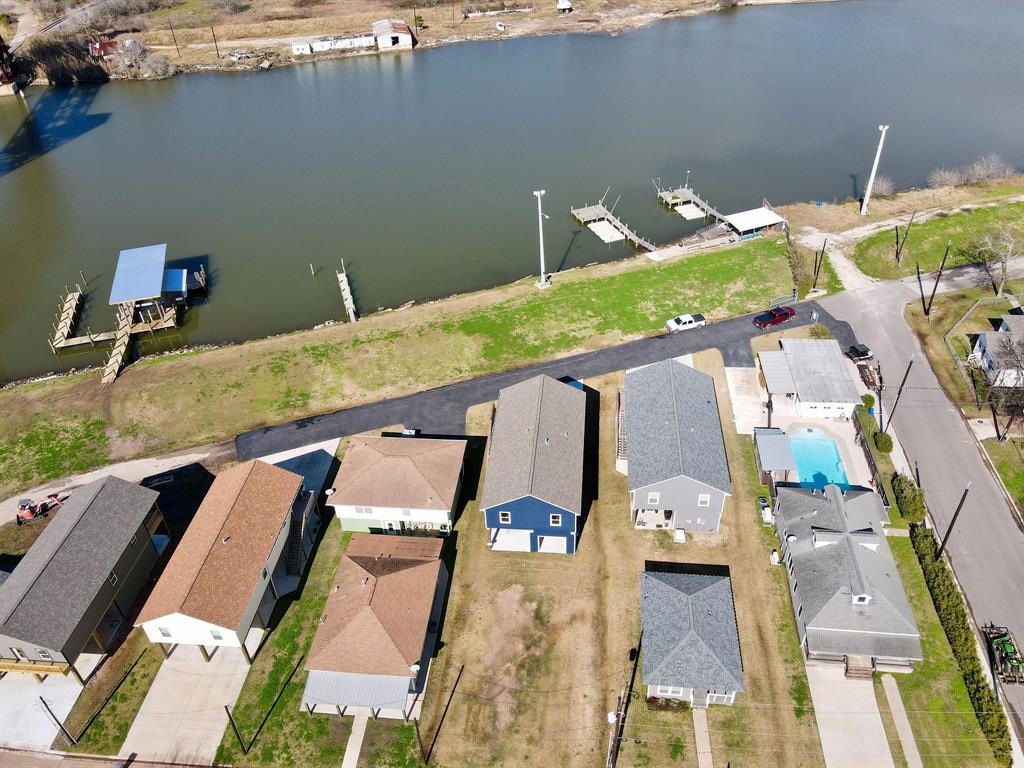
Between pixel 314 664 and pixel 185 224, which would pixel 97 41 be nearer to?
pixel 185 224

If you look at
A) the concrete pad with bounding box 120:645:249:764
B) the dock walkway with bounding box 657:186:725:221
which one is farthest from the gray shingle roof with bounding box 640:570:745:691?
the dock walkway with bounding box 657:186:725:221

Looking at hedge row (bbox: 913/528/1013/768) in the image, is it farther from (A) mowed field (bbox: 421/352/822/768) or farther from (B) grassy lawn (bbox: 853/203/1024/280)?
(B) grassy lawn (bbox: 853/203/1024/280)

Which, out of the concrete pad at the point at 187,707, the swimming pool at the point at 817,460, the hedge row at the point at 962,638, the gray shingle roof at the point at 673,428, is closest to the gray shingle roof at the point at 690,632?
the gray shingle roof at the point at 673,428

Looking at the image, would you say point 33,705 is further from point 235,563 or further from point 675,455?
point 675,455

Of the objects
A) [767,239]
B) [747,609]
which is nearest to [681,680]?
[747,609]

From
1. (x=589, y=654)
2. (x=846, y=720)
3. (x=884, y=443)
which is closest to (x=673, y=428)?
(x=589, y=654)

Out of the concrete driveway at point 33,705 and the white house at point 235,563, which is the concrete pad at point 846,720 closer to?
the white house at point 235,563
